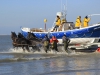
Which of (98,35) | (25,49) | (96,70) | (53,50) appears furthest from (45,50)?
(96,70)

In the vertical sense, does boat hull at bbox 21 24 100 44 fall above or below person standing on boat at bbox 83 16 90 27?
below

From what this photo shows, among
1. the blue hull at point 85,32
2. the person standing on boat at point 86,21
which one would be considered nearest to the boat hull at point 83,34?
the blue hull at point 85,32

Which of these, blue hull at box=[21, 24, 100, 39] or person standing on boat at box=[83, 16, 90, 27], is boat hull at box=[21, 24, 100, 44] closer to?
blue hull at box=[21, 24, 100, 39]

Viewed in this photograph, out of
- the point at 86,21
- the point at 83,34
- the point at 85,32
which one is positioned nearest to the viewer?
the point at 85,32

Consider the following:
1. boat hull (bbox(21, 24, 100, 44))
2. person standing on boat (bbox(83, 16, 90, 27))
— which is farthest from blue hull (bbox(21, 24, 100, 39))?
person standing on boat (bbox(83, 16, 90, 27))

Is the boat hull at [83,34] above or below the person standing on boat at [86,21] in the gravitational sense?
below

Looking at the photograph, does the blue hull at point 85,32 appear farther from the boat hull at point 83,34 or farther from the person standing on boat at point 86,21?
the person standing on boat at point 86,21

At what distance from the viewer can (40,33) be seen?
28.6 meters

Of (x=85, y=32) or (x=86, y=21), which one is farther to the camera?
(x=86, y=21)

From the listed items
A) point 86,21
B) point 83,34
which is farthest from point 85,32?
point 86,21

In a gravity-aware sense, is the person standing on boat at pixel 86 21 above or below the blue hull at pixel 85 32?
above

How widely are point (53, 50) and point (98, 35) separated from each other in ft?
13.0

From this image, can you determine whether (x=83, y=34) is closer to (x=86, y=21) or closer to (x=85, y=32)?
(x=85, y=32)

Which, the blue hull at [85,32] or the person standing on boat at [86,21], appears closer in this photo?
the blue hull at [85,32]
